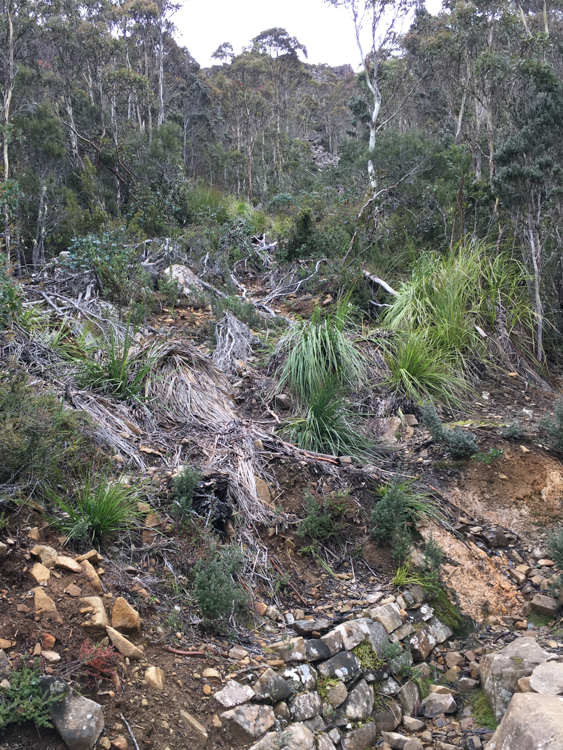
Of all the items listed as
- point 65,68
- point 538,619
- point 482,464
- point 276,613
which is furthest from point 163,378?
point 65,68

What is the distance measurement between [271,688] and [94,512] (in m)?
1.26

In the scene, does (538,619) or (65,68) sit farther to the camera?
(65,68)

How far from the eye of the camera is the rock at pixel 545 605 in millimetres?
3305

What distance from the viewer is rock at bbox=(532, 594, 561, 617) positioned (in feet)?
10.8

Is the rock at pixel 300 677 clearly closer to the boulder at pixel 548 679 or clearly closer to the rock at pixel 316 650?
the rock at pixel 316 650

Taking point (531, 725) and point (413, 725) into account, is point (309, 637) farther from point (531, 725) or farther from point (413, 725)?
point (531, 725)

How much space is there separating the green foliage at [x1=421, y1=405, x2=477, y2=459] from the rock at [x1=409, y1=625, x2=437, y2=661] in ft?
4.87

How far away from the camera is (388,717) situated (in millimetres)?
2758

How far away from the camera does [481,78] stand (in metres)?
7.71

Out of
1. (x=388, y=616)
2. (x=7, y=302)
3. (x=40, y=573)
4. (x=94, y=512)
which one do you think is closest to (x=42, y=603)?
(x=40, y=573)

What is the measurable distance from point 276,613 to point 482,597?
1419 mm

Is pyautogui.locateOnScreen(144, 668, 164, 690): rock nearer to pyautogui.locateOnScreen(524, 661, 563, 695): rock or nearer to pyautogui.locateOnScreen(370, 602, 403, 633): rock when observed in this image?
pyautogui.locateOnScreen(370, 602, 403, 633): rock

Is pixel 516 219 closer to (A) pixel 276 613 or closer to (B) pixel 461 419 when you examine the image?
(B) pixel 461 419

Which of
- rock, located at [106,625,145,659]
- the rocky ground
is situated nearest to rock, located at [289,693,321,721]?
the rocky ground
